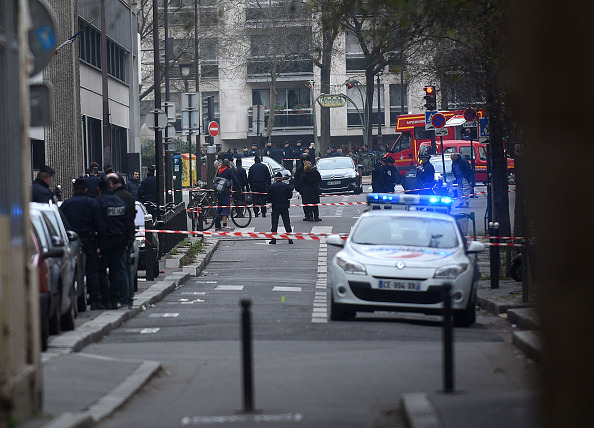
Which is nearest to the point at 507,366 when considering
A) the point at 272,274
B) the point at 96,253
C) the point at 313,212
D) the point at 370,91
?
the point at 96,253

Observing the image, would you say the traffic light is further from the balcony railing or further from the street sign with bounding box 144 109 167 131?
the balcony railing

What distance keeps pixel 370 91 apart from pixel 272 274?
3678cm

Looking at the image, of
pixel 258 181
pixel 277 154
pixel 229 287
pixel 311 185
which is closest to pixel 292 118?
pixel 277 154

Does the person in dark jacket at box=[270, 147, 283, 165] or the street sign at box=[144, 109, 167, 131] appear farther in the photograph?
the person in dark jacket at box=[270, 147, 283, 165]

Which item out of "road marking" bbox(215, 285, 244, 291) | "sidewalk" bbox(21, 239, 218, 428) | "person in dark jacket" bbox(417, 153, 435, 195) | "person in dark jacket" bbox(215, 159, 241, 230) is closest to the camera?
"sidewalk" bbox(21, 239, 218, 428)

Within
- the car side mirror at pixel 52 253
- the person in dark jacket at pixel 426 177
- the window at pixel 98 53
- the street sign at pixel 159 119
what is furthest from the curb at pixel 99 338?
the window at pixel 98 53

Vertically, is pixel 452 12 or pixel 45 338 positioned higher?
pixel 452 12

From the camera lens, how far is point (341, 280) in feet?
47.6

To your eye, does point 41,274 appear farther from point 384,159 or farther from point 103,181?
point 384,159

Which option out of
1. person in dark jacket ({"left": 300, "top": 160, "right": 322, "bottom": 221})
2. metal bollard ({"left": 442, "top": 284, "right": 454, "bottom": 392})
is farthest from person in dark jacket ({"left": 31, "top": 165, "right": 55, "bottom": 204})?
person in dark jacket ({"left": 300, "top": 160, "right": 322, "bottom": 221})

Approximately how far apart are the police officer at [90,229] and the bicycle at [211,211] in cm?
1518

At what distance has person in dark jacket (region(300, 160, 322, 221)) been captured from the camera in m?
32.9

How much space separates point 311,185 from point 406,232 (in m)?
17.6

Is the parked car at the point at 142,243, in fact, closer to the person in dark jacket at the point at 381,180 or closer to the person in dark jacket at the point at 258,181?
the person in dark jacket at the point at 381,180
